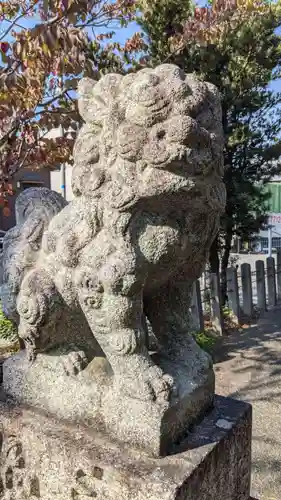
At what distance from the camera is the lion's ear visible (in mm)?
1226

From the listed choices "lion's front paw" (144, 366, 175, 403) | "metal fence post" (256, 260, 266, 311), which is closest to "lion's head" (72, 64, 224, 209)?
"lion's front paw" (144, 366, 175, 403)

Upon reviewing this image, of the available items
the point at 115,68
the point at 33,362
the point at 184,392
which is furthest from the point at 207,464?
the point at 115,68

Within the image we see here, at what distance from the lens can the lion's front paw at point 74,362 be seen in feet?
4.57

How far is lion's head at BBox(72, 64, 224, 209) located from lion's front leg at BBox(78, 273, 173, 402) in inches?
9.6

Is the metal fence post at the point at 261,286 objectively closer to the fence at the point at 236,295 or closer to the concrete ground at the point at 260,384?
the fence at the point at 236,295

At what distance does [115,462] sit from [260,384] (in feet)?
8.90

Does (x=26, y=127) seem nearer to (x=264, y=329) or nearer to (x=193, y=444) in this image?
(x=193, y=444)

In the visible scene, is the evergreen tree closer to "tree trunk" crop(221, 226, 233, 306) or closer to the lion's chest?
"tree trunk" crop(221, 226, 233, 306)

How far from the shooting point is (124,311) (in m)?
1.21

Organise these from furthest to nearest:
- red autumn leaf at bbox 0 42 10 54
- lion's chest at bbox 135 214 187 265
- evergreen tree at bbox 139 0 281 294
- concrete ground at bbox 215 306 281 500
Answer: evergreen tree at bbox 139 0 281 294 < concrete ground at bbox 215 306 281 500 < red autumn leaf at bbox 0 42 10 54 < lion's chest at bbox 135 214 187 265

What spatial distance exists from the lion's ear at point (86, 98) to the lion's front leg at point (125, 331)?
1.51ft

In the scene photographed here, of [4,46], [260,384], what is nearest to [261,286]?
[260,384]

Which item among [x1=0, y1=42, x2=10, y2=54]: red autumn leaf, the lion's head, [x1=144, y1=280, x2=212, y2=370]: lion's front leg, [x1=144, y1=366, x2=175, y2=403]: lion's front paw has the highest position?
[x1=0, y1=42, x2=10, y2=54]: red autumn leaf

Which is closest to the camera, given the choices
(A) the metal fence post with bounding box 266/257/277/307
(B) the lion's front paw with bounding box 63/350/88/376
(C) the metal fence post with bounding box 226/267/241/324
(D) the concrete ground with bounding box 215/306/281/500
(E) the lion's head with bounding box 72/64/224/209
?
(E) the lion's head with bounding box 72/64/224/209
